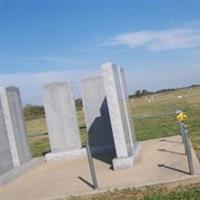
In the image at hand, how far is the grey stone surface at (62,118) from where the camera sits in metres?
14.1

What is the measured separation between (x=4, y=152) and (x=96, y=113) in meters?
3.20

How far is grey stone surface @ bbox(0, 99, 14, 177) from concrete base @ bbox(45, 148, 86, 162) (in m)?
1.72

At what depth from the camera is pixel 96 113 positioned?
Answer: 46.1ft

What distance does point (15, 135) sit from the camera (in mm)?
12922

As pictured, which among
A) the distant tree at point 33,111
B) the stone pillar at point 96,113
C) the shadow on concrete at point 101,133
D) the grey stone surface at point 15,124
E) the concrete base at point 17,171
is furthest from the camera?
the distant tree at point 33,111

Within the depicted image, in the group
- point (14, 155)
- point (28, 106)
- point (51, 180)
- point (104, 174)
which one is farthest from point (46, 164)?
point (28, 106)

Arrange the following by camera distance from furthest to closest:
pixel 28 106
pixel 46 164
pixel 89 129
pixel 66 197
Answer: pixel 28 106
pixel 89 129
pixel 46 164
pixel 66 197

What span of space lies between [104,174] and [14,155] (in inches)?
147

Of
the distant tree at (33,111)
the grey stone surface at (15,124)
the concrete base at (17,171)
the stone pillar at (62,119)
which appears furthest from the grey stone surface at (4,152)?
the distant tree at (33,111)

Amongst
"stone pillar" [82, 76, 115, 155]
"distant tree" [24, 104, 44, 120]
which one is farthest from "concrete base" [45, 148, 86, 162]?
"distant tree" [24, 104, 44, 120]

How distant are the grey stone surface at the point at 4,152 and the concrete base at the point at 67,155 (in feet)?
5.66

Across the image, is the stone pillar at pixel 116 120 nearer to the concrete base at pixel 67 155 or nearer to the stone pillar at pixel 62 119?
the concrete base at pixel 67 155

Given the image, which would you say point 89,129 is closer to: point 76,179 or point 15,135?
point 15,135

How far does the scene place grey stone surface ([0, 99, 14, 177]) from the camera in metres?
11.7
